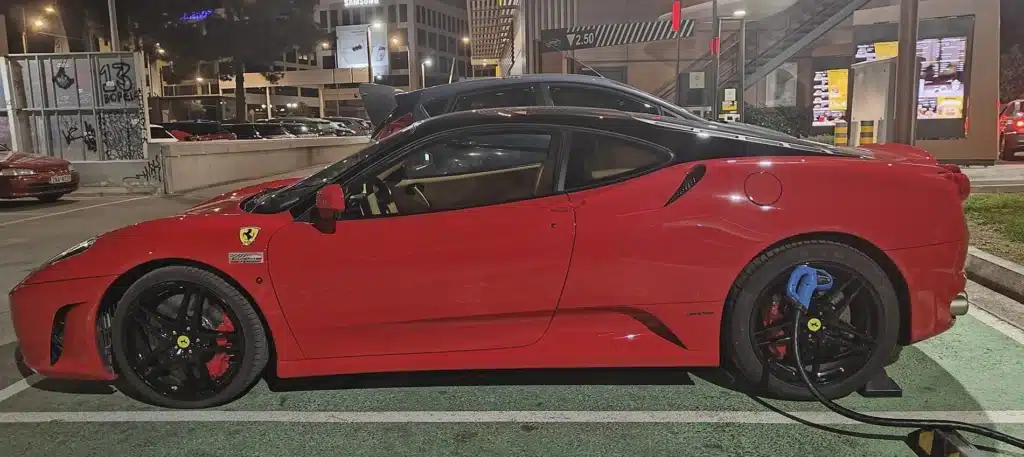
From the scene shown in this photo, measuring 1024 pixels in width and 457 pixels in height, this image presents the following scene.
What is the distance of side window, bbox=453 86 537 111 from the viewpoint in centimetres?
712

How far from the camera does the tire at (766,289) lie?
10.3 ft

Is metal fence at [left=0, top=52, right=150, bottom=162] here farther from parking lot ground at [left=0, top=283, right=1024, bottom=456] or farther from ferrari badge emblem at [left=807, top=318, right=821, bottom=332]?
ferrari badge emblem at [left=807, top=318, right=821, bottom=332]

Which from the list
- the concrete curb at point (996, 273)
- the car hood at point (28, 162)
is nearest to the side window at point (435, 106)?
the concrete curb at point (996, 273)

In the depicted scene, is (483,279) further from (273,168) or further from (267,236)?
(273,168)

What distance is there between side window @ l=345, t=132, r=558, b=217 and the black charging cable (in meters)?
1.27

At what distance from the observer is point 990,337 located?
4117mm

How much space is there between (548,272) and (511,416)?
669mm

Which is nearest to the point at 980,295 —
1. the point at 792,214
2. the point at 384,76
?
the point at 792,214

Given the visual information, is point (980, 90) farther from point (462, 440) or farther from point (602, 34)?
point (462, 440)

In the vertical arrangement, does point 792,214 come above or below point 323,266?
above

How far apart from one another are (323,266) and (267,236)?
30cm

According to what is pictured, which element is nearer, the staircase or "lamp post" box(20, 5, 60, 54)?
the staircase

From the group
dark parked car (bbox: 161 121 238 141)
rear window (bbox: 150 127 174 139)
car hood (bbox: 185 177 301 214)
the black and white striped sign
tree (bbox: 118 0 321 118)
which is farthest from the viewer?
tree (bbox: 118 0 321 118)

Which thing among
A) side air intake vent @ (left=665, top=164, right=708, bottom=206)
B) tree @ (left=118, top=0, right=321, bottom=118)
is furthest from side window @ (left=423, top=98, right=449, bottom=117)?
tree @ (left=118, top=0, right=321, bottom=118)
